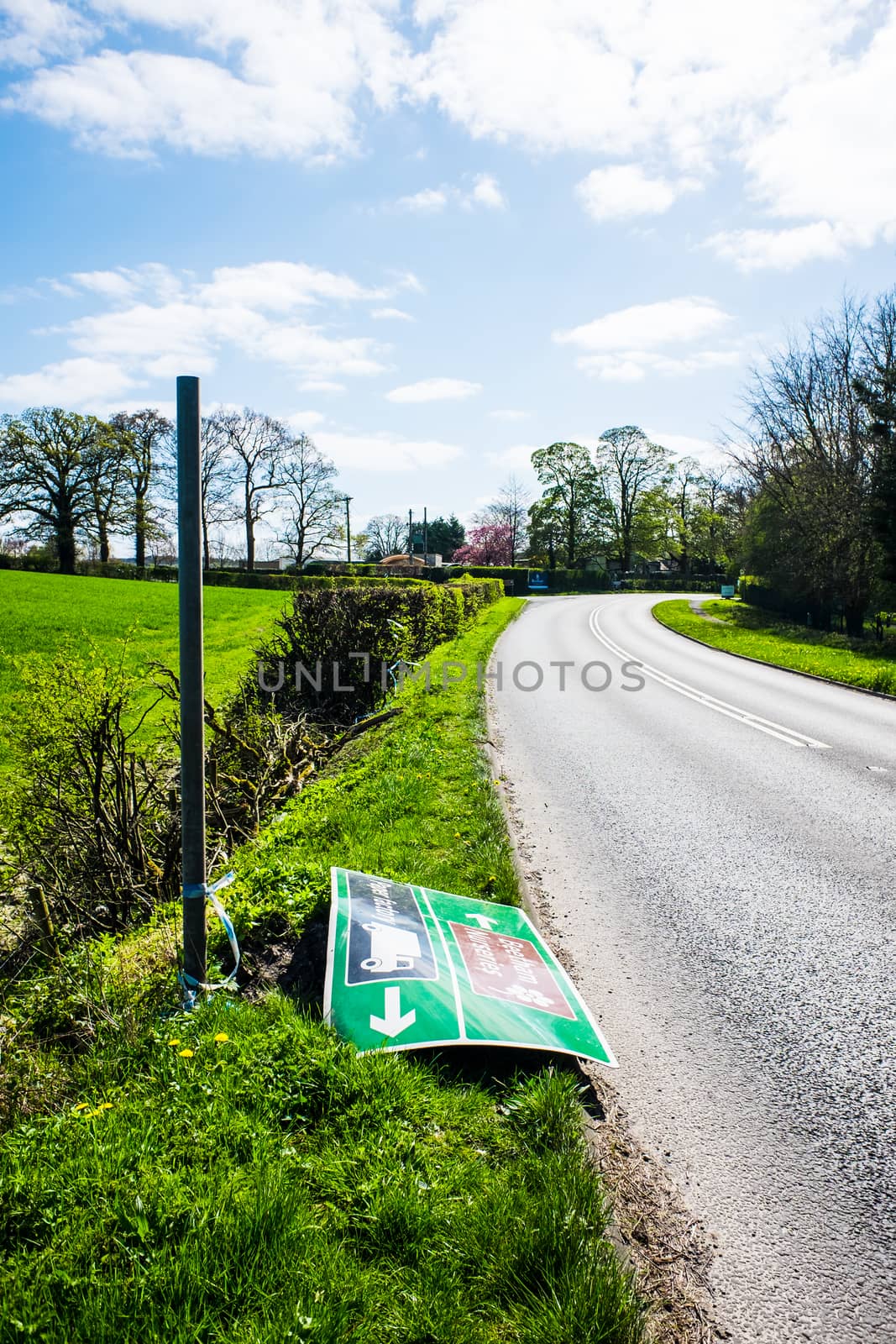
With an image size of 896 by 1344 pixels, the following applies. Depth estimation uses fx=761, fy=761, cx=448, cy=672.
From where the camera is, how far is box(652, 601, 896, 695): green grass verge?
53.8ft

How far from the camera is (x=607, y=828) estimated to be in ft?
22.0

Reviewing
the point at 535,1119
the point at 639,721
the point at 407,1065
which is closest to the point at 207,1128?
the point at 407,1065

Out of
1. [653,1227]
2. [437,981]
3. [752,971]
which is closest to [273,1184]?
[437,981]

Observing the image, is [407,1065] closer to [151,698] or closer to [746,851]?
[746,851]

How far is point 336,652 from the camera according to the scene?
41.2ft

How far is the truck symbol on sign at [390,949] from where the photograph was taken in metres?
3.24

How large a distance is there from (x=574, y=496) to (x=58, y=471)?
50.3m

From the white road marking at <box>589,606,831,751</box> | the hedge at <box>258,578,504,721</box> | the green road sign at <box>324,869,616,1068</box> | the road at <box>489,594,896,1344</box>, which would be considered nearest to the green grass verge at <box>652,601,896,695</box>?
the white road marking at <box>589,606,831,751</box>

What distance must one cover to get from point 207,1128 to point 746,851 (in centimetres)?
478

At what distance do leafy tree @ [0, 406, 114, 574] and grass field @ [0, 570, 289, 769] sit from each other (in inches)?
481

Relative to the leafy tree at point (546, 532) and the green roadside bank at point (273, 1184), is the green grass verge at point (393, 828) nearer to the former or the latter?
the green roadside bank at point (273, 1184)

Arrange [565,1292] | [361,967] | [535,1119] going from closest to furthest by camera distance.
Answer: [565,1292], [535,1119], [361,967]

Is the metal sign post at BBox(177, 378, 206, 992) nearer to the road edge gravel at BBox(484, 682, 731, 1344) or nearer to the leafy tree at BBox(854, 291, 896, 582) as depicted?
the road edge gravel at BBox(484, 682, 731, 1344)

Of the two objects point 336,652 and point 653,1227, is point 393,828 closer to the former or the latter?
point 653,1227
